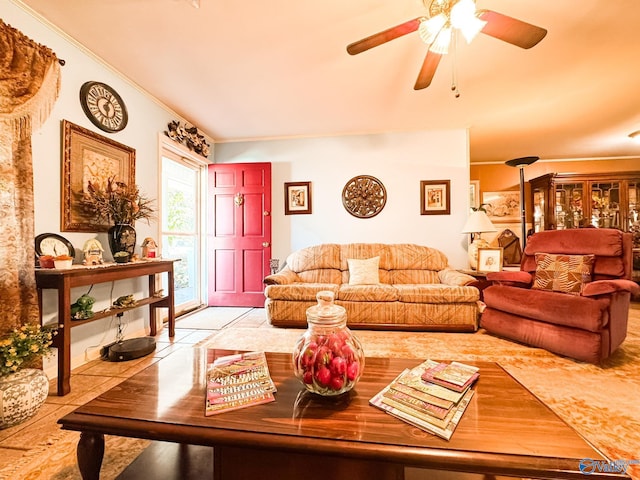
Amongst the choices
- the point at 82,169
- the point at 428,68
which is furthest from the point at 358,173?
the point at 82,169

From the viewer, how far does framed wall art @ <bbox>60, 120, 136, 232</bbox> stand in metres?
2.14

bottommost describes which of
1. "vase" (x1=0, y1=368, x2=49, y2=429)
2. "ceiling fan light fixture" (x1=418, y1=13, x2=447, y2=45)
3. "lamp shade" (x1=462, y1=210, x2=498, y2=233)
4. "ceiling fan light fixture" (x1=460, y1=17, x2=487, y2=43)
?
"vase" (x1=0, y1=368, x2=49, y2=429)

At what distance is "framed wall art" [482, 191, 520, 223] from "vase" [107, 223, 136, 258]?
18.6ft

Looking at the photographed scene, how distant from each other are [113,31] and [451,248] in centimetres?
430

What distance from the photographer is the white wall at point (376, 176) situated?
3.97m

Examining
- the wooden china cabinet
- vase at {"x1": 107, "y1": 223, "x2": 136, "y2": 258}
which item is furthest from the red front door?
the wooden china cabinet

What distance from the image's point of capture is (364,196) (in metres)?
4.09

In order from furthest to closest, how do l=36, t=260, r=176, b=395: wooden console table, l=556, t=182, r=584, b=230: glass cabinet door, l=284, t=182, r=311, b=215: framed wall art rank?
l=556, t=182, r=584, b=230: glass cabinet door, l=284, t=182, r=311, b=215: framed wall art, l=36, t=260, r=176, b=395: wooden console table

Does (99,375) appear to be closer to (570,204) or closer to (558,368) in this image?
(558,368)

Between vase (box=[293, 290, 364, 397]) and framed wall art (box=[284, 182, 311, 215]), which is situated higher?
framed wall art (box=[284, 182, 311, 215])

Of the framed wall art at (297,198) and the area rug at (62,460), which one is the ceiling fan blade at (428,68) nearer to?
the framed wall art at (297,198)

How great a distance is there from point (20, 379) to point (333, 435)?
5.69 ft

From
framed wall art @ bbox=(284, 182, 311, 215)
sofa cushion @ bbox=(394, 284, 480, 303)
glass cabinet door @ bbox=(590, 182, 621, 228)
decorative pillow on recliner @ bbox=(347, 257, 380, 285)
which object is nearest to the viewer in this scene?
sofa cushion @ bbox=(394, 284, 480, 303)

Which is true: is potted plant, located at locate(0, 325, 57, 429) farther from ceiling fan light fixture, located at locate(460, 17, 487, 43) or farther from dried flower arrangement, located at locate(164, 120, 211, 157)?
ceiling fan light fixture, located at locate(460, 17, 487, 43)
